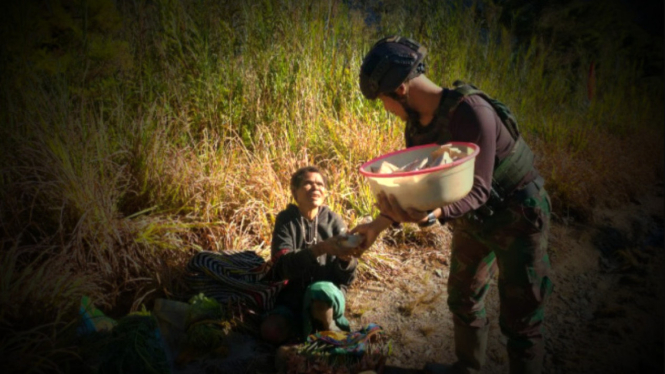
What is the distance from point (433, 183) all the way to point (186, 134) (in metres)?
3.08

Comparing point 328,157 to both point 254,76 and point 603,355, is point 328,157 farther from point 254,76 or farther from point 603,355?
point 603,355

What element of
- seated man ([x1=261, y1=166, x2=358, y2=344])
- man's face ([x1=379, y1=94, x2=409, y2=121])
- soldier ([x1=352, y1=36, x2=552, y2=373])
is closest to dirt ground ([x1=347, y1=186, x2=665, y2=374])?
seated man ([x1=261, y1=166, x2=358, y2=344])

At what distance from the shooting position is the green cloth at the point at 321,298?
2.53 metres

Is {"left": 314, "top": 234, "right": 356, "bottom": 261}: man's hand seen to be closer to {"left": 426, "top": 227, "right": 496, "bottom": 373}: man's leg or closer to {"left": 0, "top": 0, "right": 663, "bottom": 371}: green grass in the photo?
{"left": 426, "top": 227, "right": 496, "bottom": 373}: man's leg

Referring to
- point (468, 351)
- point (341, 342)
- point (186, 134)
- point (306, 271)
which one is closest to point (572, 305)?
point (468, 351)

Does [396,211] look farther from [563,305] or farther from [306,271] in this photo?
[563,305]

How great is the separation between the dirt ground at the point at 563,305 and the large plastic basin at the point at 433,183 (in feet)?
4.73

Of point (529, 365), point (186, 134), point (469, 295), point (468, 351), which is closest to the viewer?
point (529, 365)

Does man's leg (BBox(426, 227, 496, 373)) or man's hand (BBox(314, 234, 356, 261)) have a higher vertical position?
man's hand (BBox(314, 234, 356, 261))

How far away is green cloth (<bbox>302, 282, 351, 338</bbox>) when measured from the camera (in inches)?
99.6

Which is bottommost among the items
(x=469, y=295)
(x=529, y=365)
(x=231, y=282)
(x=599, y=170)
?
(x=599, y=170)

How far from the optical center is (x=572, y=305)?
3.36m

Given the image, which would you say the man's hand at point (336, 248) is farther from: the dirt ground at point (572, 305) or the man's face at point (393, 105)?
the dirt ground at point (572, 305)

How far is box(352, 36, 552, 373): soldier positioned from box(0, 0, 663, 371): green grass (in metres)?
1.62
